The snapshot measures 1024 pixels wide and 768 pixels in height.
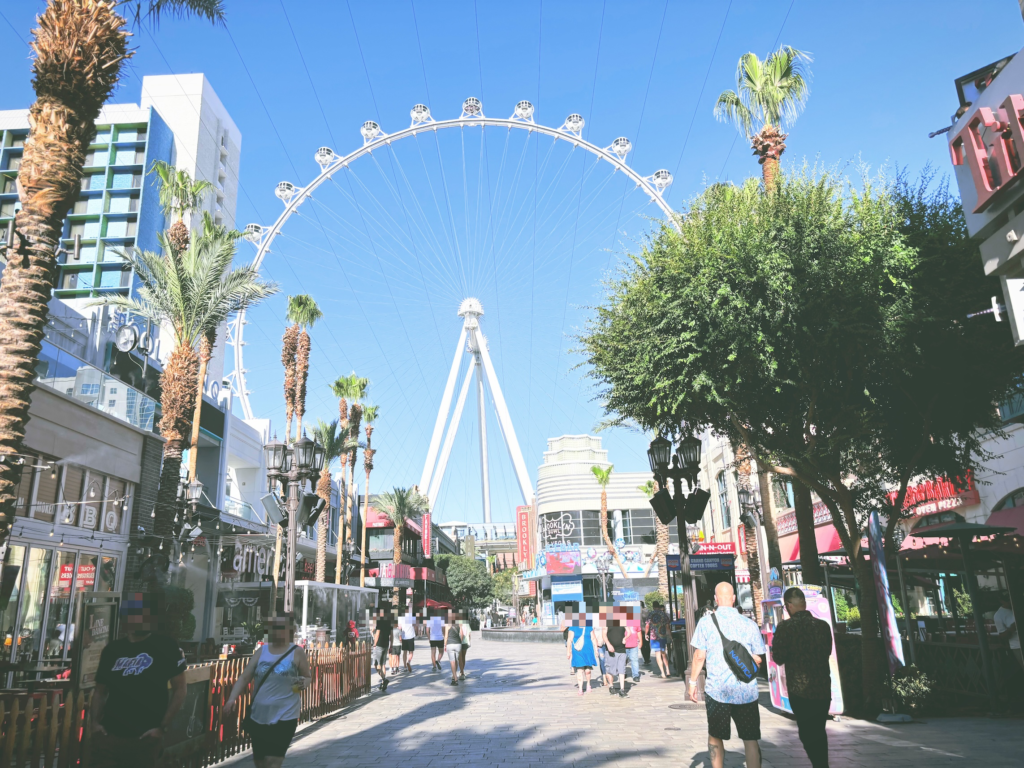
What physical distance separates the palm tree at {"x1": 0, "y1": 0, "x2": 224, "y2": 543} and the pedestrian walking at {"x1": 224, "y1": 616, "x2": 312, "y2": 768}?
380 centimetres

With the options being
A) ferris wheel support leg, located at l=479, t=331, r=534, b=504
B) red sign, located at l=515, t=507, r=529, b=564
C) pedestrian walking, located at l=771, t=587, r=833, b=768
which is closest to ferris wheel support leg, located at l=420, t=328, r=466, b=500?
ferris wheel support leg, located at l=479, t=331, r=534, b=504

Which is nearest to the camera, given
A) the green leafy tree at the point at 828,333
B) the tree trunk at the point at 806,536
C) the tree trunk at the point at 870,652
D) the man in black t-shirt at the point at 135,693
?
the man in black t-shirt at the point at 135,693

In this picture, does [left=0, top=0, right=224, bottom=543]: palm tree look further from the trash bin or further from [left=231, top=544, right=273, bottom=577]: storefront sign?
[left=231, top=544, right=273, bottom=577]: storefront sign

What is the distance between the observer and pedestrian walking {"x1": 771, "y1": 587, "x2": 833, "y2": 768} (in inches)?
261

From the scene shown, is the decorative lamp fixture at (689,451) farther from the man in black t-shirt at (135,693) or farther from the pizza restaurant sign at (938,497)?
the man in black t-shirt at (135,693)

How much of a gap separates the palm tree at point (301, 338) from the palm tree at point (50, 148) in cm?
2663

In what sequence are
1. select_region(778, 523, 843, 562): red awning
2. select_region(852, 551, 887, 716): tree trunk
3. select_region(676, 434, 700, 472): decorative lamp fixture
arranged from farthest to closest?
select_region(778, 523, 843, 562): red awning < select_region(676, 434, 700, 472): decorative lamp fixture < select_region(852, 551, 887, 716): tree trunk

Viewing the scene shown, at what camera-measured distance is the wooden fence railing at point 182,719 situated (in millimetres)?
5875

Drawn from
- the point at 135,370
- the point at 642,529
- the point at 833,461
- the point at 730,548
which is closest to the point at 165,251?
the point at 135,370

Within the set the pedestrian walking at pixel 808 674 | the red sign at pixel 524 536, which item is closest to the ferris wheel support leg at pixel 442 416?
the red sign at pixel 524 536

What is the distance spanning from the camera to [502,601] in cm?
11675

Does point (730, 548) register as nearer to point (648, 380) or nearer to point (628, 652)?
point (628, 652)

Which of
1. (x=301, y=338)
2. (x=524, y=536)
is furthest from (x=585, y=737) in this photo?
(x=524, y=536)

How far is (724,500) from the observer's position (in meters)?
46.9
